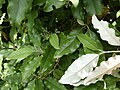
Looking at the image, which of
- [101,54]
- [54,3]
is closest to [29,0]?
[54,3]

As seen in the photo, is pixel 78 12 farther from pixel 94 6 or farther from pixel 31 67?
pixel 31 67

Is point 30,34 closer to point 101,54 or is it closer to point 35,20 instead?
point 35,20

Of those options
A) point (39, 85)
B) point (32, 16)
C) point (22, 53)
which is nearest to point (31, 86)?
point (39, 85)

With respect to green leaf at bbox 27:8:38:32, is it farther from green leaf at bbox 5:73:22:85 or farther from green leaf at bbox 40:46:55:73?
green leaf at bbox 5:73:22:85

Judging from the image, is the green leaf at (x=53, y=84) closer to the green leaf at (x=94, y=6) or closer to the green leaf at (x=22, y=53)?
the green leaf at (x=22, y=53)

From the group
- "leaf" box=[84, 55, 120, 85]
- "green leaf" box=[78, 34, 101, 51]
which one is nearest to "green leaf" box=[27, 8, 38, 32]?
"green leaf" box=[78, 34, 101, 51]

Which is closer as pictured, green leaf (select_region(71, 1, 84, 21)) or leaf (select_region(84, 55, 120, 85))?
leaf (select_region(84, 55, 120, 85))

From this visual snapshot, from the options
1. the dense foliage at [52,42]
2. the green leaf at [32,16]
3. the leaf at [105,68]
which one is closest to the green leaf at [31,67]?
the dense foliage at [52,42]
